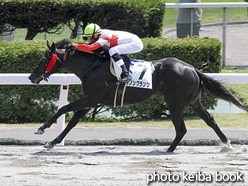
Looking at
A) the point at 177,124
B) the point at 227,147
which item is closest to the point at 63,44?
the point at 177,124

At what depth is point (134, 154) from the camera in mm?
5551

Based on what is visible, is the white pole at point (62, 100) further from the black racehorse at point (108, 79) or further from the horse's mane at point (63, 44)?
the horse's mane at point (63, 44)

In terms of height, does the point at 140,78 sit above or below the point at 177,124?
A: above

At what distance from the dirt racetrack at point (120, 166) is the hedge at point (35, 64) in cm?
213

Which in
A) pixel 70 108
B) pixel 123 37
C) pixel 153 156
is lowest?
pixel 153 156

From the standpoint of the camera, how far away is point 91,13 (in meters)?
10.2

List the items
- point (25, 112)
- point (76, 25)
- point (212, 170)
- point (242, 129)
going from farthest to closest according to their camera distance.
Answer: point (76, 25)
point (25, 112)
point (242, 129)
point (212, 170)

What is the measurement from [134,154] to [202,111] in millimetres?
1265

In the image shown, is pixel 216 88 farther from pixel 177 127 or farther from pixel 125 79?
pixel 125 79

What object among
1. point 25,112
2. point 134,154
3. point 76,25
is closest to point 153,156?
point 134,154

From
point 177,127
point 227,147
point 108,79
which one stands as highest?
point 108,79

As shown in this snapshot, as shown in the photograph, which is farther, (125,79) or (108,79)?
(108,79)

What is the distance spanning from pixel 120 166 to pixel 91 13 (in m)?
6.18

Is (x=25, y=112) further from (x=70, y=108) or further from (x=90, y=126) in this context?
(x=70, y=108)
